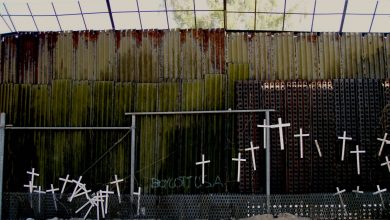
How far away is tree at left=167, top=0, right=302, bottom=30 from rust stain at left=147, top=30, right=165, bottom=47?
0.96 metres

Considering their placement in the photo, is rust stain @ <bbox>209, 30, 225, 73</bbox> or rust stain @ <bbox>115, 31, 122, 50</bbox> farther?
rust stain @ <bbox>115, 31, 122, 50</bbox>

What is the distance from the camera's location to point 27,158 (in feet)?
62.6

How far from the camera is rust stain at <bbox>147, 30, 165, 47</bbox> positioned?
19312 mm

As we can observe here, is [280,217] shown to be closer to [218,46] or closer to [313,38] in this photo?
[218,46]

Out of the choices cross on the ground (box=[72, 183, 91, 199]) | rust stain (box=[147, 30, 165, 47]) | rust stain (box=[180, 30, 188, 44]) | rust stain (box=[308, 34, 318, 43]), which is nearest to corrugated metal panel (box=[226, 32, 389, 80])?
rust stain (box=[308, 34, 318, 43])

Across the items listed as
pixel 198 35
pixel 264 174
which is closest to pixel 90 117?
pixel 198 35

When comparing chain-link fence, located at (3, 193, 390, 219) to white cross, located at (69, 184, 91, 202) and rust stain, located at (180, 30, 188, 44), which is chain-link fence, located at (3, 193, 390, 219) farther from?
rust stain, located at (180, 30, 188, 44)

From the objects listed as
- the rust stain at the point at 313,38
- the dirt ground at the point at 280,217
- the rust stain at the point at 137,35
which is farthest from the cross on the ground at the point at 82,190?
the rust stain at the point at 313,38

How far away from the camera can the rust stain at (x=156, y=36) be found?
63.4ft

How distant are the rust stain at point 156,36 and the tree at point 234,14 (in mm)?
958

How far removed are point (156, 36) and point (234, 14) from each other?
9.94 ft

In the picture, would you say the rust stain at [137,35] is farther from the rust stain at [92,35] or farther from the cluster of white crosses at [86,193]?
the cluster of white crosses at [86,193]

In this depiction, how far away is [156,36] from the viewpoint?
1936cm

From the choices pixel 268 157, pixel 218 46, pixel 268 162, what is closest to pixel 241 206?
pixel 268 162
